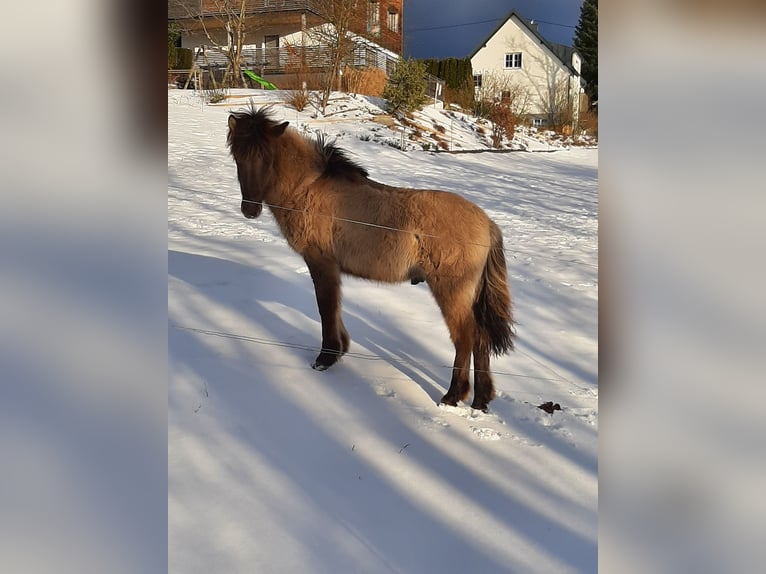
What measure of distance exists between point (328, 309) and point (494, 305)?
42cm

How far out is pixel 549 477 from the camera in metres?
1.41

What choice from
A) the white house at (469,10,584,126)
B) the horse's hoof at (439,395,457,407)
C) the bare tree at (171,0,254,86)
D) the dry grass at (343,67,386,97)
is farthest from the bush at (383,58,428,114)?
the horse's hoof at (439,395,457,407)

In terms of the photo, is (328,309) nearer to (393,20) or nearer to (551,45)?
(393,20)

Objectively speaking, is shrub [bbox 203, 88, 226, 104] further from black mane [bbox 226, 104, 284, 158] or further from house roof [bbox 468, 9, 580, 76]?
house roof [bbox 468, 9, 580, 76]

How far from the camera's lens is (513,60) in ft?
4.23

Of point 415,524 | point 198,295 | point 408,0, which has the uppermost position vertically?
point 408,0

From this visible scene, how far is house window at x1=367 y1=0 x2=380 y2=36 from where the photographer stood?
4.46 feet
